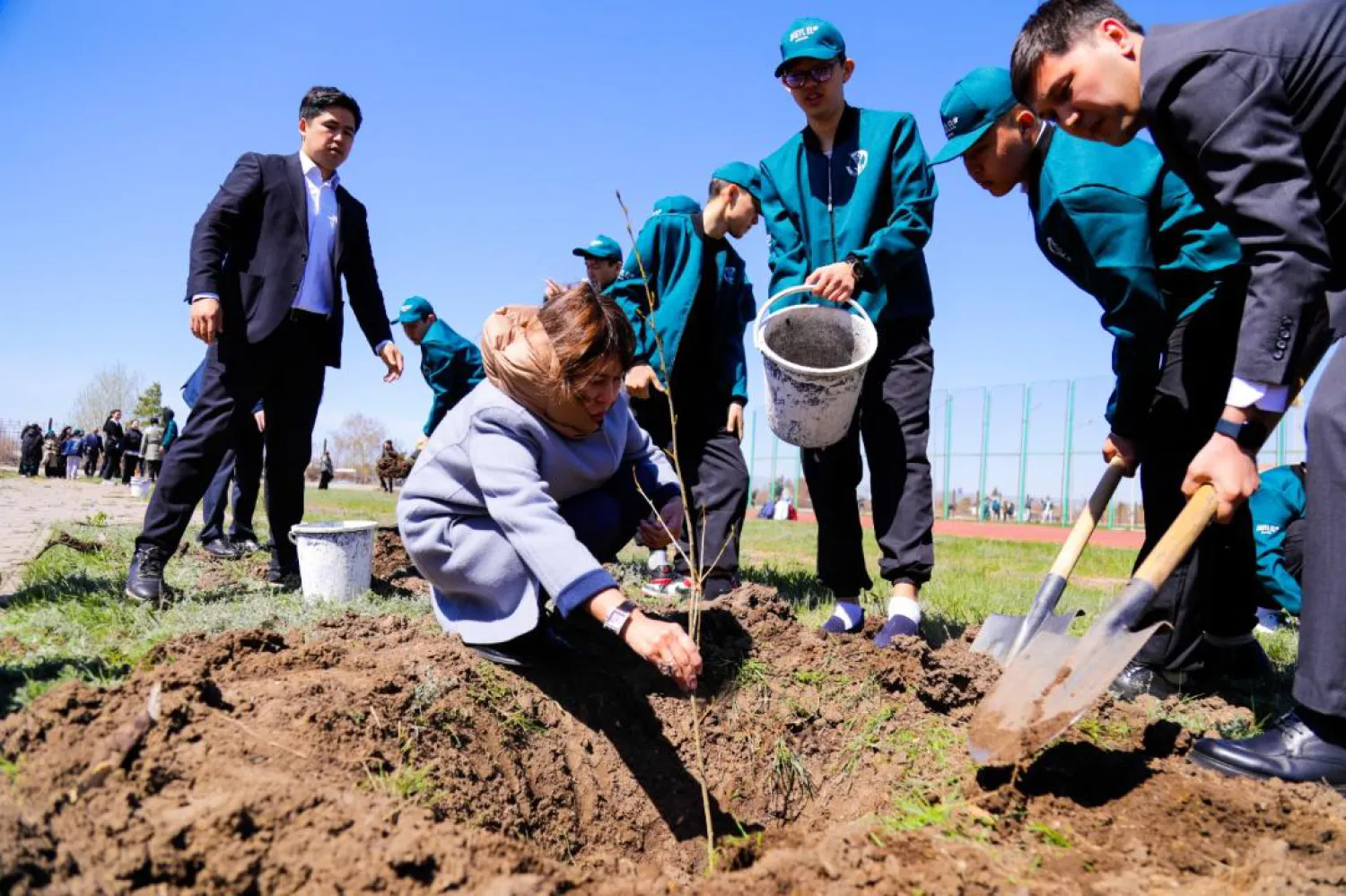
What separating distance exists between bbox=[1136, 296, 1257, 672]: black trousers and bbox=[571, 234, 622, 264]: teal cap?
3.85m

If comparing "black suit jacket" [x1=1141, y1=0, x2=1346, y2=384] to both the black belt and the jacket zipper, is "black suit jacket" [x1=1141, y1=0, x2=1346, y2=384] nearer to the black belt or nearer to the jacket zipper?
the jacket zipper

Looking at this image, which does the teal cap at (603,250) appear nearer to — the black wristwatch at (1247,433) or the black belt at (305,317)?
the black belt at (305,317)

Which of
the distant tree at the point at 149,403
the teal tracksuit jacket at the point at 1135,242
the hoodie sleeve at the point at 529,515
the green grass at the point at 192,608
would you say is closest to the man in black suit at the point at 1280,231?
the green grass at the point at 192,608

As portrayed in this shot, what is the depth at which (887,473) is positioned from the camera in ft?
11.8

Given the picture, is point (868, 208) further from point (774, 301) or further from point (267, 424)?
point (267, 424)

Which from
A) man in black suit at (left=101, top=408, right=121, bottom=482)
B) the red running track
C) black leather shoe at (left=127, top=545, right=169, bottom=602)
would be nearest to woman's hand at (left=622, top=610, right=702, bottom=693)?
black leather shoe at (left=127, top=545, right=169, bottom=602)

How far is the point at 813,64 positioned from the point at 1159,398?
187cm

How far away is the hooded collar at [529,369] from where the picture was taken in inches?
95.6

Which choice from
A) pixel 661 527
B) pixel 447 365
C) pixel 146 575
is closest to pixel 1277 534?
pixel 661 527

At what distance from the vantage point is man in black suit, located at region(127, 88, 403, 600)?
3758 millimetres

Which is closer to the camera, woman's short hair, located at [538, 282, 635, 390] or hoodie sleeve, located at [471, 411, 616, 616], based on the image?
hoodie sleeve, located at [471, 411, 616, 616]

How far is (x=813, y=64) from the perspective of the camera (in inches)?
143

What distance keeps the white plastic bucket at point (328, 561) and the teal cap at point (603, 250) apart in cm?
296

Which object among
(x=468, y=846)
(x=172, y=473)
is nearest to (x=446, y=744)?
(x=468, y=846)
